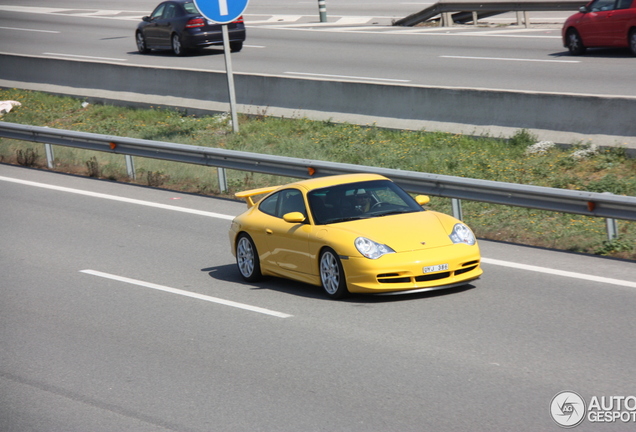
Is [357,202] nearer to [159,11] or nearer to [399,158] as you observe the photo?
[399,158]

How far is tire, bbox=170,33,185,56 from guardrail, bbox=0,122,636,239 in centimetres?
1135

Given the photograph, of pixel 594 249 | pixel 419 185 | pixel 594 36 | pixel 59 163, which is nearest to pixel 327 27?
pixel 594 36

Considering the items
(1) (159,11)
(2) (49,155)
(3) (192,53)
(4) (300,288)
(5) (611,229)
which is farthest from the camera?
(3) (192,53)

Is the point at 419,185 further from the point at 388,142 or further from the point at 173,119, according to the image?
the point at 173,119

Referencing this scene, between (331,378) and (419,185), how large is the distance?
6.47 m

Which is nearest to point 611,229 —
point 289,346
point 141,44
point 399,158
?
point 289,346

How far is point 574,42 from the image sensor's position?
25.2m

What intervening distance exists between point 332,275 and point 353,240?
1.68 feet

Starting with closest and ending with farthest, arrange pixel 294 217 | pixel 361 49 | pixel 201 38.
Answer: pixel 294 217
pixel 361 49
pixel 201 38

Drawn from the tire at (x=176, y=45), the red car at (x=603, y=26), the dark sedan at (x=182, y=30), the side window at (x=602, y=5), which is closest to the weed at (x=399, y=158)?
the dark sedan at (x=182, y=30)

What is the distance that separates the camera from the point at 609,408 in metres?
5.85

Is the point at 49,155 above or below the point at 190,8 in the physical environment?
below

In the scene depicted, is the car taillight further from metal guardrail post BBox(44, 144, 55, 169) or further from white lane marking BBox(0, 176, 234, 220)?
white lane marking BBox(0, 176, 234, 220)

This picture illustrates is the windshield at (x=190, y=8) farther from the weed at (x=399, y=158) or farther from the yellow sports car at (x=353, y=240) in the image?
the yellow sports car at (x=353, y=240)
